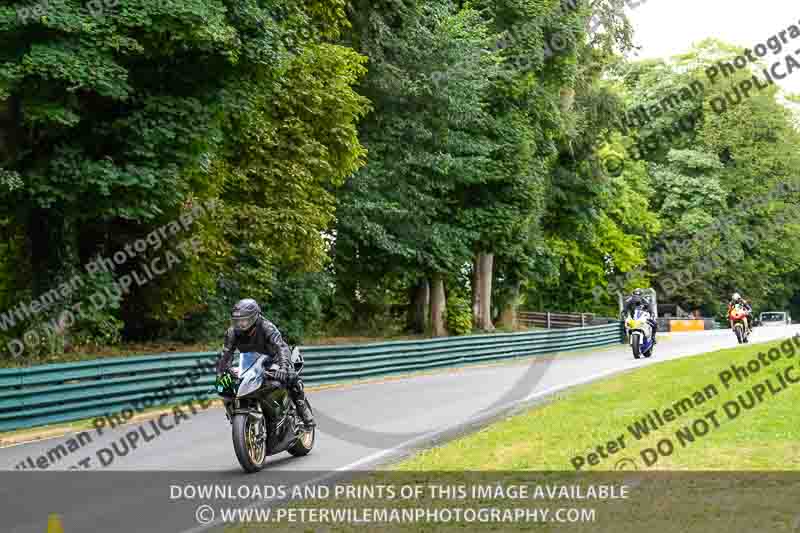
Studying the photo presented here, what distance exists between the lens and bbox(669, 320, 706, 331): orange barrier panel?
2731 inches

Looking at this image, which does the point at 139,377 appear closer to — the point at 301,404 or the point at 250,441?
the point at 301,404

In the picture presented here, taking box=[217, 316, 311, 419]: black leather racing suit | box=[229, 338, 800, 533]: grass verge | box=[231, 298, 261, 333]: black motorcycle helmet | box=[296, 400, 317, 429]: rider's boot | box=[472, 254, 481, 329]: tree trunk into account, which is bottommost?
box=[229, 338, 800, 533]: grass verge

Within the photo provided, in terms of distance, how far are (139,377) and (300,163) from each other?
367 inches

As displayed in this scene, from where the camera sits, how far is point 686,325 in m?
70.7

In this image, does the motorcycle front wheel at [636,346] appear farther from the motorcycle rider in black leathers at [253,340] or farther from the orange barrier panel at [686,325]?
the orange barrier panel at [686,325]

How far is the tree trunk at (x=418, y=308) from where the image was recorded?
4184cm

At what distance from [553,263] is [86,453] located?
3615 cm

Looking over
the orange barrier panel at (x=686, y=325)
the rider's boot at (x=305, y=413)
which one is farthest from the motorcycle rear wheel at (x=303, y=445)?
the orange barrier panel at (x=686, y=325)

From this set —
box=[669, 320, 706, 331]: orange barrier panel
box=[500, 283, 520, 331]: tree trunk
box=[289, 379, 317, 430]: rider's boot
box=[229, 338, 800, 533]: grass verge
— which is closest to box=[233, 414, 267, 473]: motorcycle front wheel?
box=[289, 379, 317, 430]: rider's boot

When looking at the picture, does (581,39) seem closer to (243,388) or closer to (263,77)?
(263,77)

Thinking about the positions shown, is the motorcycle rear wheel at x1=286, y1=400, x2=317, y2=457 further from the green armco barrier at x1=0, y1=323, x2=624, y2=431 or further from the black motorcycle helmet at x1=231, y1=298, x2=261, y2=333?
the green armco barrier at x1=0, y1=323, x2=624, y2=431

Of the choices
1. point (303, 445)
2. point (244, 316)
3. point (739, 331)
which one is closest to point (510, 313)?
point (739, 331)

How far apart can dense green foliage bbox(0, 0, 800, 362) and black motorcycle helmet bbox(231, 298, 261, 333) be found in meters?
7.84

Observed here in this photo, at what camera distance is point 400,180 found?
33719 millimetres
